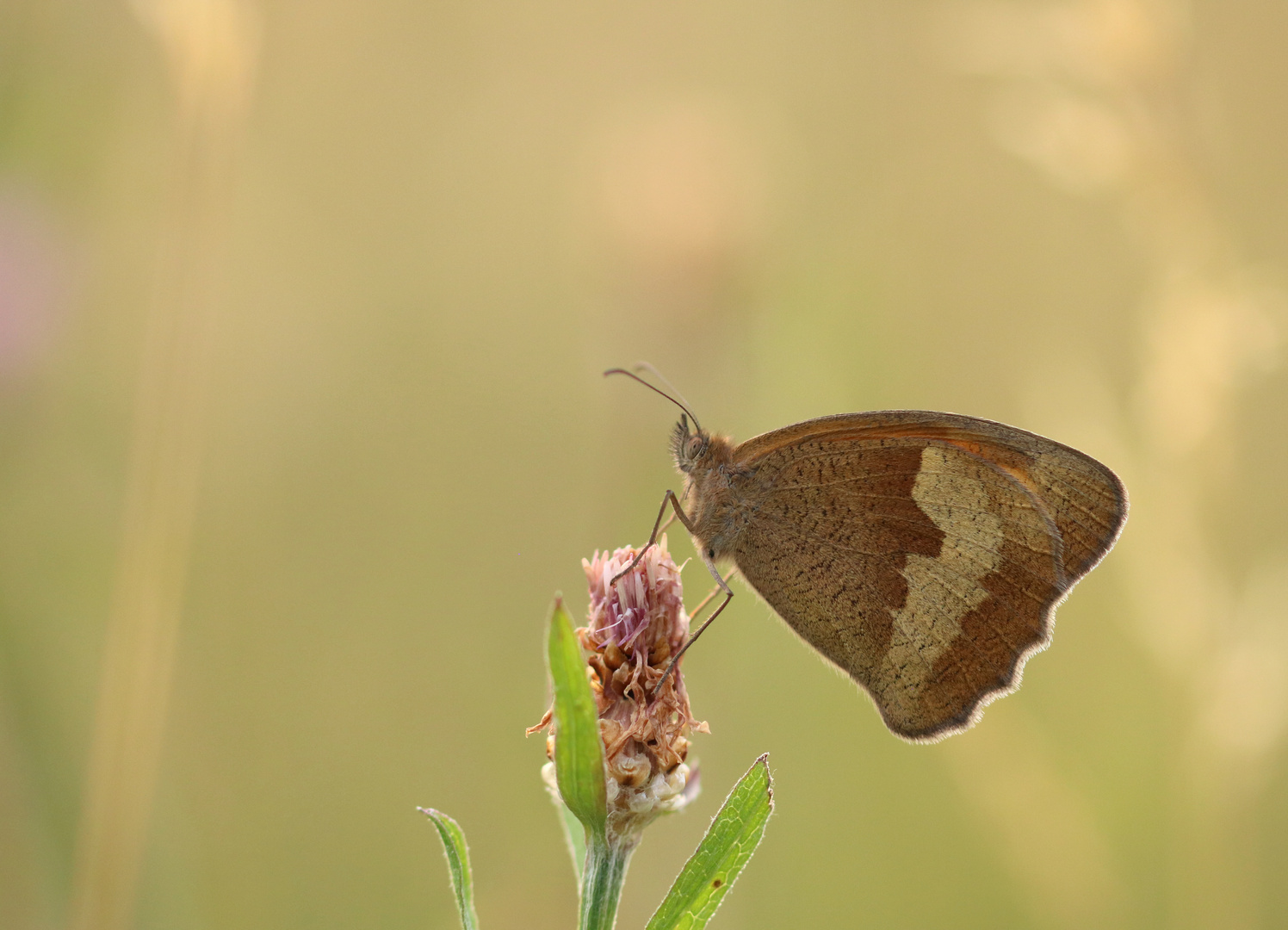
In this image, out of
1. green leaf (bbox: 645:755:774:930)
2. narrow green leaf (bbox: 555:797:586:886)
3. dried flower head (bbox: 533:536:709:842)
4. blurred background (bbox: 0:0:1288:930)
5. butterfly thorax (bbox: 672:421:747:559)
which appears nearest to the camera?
green leaf (bbox: 645:755:774:930)

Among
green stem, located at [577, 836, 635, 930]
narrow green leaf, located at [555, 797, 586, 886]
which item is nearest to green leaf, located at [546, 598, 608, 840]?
green stem, located at [577, 836, 635, 930]

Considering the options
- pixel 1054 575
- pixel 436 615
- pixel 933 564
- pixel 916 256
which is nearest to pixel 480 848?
pixel 436 615

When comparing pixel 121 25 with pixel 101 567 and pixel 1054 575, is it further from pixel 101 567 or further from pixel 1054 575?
pixel 1054 575

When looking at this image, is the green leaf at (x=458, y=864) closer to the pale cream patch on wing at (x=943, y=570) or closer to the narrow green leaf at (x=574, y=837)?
the narrow green leaf at (x=574, y=837)

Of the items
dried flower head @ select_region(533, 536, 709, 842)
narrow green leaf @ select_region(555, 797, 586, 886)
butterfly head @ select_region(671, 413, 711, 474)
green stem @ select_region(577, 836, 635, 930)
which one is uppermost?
butterfly head @ select_region(671, 413, 711, 474)

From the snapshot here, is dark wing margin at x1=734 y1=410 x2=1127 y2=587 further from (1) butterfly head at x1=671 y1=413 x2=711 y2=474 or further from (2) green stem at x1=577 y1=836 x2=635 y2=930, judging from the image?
(2) green stem at x1=577 y1=836 x2=635 y2=930

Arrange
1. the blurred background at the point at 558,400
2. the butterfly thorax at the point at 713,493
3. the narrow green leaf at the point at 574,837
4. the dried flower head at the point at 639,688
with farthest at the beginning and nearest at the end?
the butterfly thorax at the point at 713,493
the blurred background at the point at 558,400
the narrow green leaf at the point at 574,837
the dried flower head at the point at 639,688

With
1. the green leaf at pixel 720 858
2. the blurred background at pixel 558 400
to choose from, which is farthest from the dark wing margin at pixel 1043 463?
the green leaf at pixel 720 858
